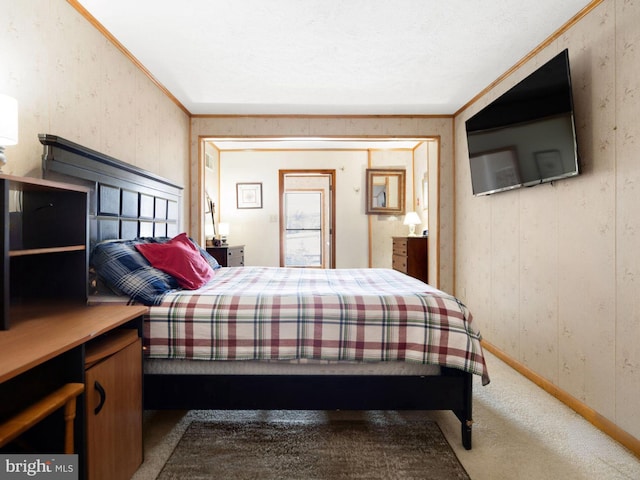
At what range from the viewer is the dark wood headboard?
1892mm

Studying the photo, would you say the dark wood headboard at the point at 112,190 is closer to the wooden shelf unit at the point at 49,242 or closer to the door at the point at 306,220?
the wooden shelf unit at the point at 49,242

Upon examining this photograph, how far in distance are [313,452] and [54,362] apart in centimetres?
121

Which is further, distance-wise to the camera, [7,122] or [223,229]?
[223,229]

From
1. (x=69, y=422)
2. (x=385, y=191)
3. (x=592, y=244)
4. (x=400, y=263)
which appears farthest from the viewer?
(x=385, y=191)

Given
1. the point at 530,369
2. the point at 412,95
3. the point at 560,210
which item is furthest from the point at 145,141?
the point at 530,369

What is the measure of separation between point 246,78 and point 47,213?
210 centimetres

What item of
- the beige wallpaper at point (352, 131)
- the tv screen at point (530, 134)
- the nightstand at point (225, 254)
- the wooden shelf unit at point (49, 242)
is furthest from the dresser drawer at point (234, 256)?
the tv screen at point (530, 134)

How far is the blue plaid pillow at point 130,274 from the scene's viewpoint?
185cm

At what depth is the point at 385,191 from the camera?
591 centimetres

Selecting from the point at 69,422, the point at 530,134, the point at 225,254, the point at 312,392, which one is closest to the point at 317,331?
the point at 312,392

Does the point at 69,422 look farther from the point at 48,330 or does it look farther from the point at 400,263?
the point at 400,263

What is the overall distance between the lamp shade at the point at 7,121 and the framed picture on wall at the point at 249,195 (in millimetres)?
4497

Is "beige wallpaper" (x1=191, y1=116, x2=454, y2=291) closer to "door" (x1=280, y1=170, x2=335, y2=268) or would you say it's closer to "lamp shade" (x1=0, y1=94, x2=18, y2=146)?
"door" (x1=280, y1=170, x2=335, y2=268)

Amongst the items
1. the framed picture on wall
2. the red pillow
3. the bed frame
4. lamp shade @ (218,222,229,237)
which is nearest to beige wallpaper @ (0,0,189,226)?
the bed frame
